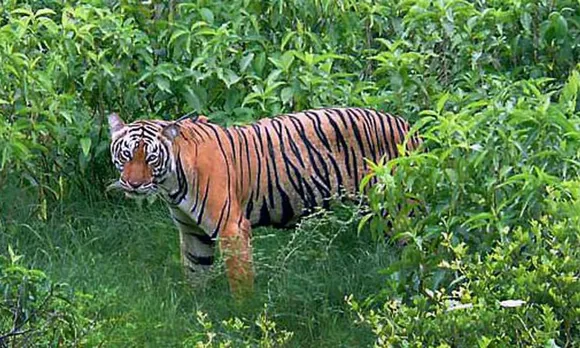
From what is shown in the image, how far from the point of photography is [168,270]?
6.72m

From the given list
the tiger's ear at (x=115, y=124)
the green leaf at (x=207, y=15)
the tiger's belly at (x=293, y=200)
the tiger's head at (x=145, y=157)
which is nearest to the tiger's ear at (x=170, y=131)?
the tiger's head at (x=145, y=157)

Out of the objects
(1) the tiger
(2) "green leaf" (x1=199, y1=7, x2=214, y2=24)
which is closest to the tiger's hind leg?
(1) the tiger

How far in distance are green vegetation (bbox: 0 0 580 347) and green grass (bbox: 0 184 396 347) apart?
10 millimetres

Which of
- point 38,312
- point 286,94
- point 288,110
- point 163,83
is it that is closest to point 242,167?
point 286,94

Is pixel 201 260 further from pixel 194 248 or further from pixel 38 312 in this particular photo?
pixel 38 312

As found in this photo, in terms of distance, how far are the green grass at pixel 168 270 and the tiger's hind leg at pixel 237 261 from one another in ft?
0.17

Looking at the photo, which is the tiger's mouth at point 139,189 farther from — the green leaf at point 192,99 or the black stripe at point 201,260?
the green leaf at point 192,99

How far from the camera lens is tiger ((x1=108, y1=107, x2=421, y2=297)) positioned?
6293mm

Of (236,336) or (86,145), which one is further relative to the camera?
(86,145)

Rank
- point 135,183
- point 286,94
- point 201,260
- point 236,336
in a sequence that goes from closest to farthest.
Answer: point 236,336 < point 135,183 < point 201,260 < point 286,94

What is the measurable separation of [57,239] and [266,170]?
44.8 inches

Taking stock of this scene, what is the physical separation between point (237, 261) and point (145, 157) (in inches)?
23.7

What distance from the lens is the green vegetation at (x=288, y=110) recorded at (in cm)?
532

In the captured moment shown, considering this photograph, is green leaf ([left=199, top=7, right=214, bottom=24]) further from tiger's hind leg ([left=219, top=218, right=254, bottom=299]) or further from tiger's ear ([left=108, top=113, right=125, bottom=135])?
tiger's hind leg ([left=219, top=218, right=254, bottom=299])
